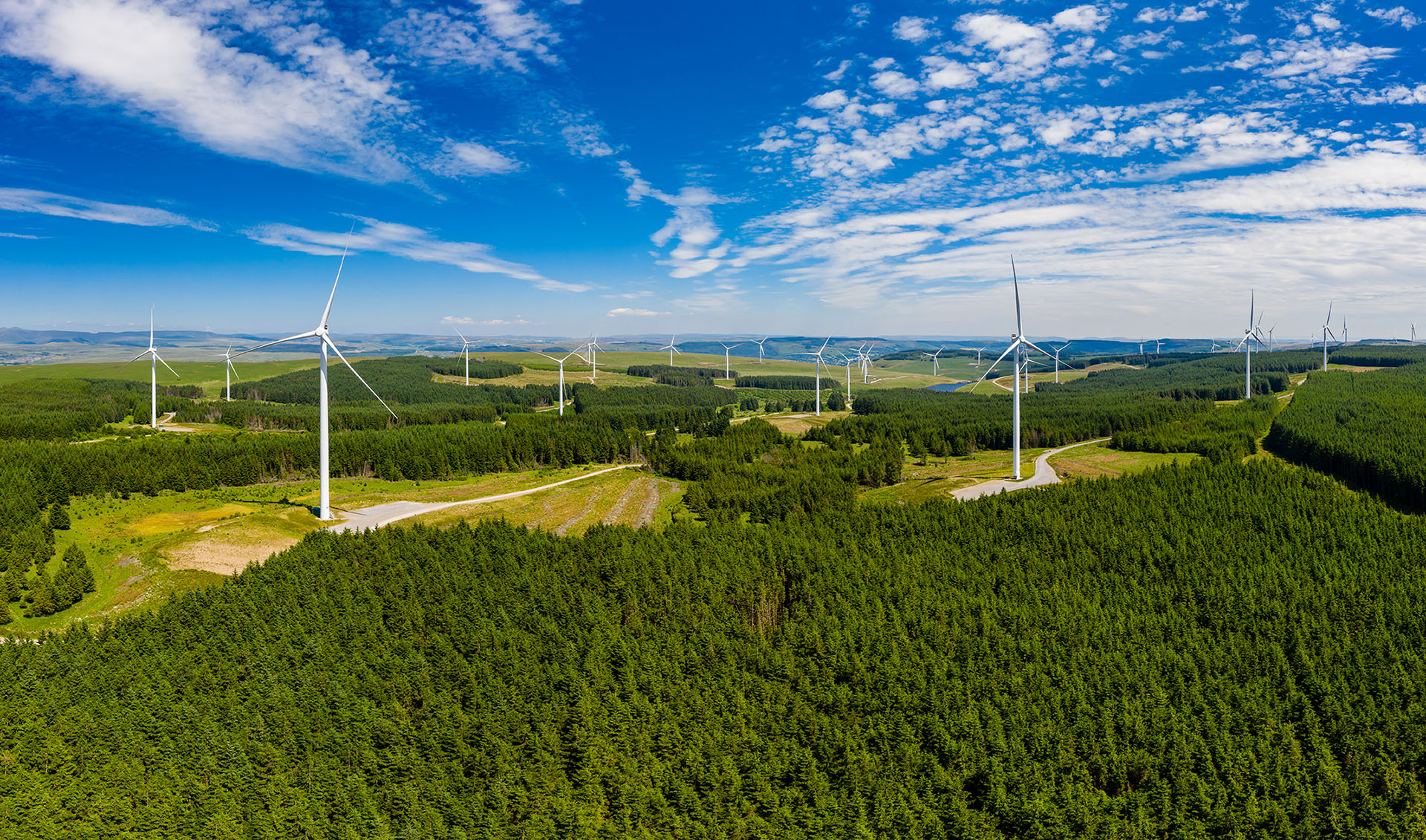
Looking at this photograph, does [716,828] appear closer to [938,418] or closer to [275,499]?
[275,499]

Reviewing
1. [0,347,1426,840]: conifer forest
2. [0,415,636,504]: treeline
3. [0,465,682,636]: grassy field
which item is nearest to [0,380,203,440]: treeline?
[0,415,636,504]: treeline

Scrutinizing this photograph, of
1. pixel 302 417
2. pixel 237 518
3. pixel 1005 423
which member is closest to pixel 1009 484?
pixel 1005 423

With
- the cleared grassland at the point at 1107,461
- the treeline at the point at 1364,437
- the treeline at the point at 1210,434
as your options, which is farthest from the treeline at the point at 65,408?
the treeline at the point at 1364,437

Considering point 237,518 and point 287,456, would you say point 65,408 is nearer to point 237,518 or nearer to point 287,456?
point 287,456

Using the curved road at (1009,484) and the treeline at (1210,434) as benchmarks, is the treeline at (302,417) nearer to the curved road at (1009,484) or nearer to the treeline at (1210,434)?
the curved road at (1009,484)

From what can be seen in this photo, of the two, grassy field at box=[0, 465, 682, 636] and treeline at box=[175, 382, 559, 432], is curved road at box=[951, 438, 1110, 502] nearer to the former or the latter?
grassy field at box=[0, 465, 682, 636]

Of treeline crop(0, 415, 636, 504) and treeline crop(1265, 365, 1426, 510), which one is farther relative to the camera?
treeline crop(0, 415, 636, 504)
